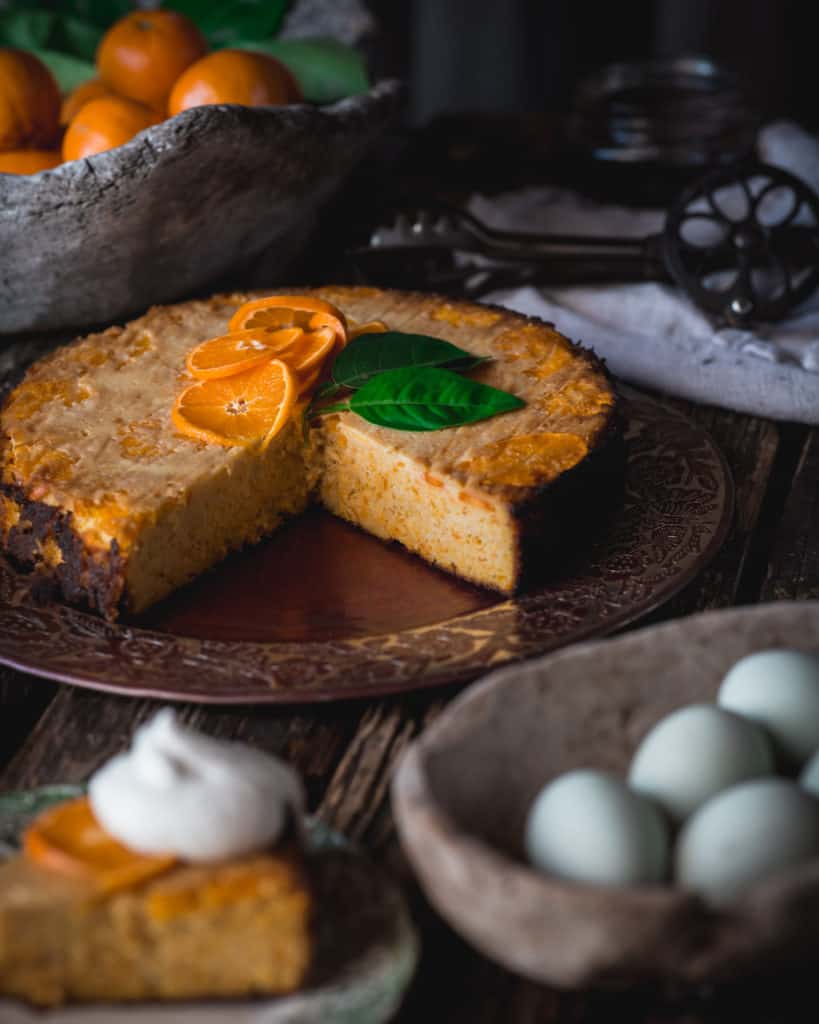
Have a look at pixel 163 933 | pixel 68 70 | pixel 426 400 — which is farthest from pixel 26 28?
pixel 163 933

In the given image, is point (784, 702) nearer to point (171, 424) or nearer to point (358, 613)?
point (358, 613)

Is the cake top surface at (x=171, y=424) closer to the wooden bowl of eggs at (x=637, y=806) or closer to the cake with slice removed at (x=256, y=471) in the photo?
the cake with slice removed at (x=256, y=471)

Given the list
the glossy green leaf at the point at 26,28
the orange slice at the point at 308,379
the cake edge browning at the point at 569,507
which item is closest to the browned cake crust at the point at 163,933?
the cake edge browning at the point at 569,507

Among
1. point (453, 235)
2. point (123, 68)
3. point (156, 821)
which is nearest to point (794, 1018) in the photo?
point (156, 821)

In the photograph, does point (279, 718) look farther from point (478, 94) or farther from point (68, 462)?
point (478, 94)

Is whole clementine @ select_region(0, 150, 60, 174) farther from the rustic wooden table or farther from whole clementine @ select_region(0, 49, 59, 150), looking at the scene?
the rustic wooden table

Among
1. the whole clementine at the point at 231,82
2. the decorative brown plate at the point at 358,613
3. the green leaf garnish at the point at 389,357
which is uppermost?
the whole clementine at the point at 231,82

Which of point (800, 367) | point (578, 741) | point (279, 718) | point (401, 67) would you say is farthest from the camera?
point (401, 67)
